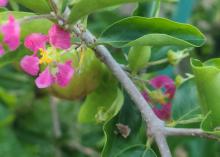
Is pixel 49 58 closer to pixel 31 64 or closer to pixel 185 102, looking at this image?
pixel 31 64

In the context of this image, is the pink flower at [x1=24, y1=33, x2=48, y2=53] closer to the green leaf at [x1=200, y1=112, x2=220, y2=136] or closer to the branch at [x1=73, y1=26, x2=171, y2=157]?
the branch at [x1=73, y1=26, x2=171, y2=157]

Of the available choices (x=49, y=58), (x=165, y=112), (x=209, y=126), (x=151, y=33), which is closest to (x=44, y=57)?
(x=49, y=58)

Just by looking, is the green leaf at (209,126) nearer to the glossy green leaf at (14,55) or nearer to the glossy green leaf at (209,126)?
the glossy green leaf at (209,126)

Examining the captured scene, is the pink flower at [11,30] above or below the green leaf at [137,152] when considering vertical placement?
above

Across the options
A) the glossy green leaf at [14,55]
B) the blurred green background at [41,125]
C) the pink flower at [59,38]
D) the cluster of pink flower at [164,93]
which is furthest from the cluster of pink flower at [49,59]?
the blurred green background at [41,125]

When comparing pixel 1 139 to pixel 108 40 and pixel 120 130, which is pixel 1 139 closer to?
pixel 120 130
